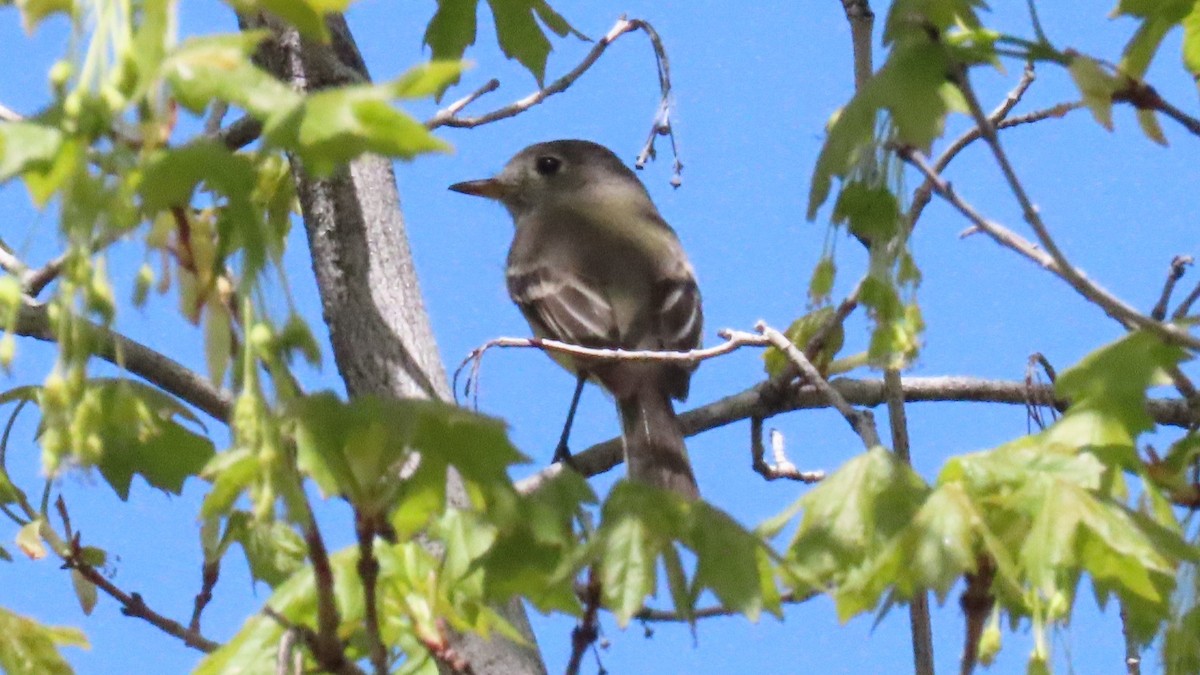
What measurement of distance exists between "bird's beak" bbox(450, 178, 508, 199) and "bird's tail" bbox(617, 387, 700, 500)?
2.71 metres

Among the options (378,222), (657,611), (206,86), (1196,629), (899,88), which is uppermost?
(378,222)

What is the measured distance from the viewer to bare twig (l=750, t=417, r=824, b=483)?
442 centimetres

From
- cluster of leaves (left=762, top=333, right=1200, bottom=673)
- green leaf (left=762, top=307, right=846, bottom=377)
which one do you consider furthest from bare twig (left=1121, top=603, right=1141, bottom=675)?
green leaf (left=762, top=307, right=846, bottom=377)

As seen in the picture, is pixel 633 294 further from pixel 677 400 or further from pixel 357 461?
pixel 357 461

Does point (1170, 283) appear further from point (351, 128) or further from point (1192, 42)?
point (351, 128)

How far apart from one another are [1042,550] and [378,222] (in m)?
2.23

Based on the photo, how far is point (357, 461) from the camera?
229 centimetres

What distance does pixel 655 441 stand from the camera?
544cm

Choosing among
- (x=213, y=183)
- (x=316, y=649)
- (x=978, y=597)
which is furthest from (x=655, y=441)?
(x=213, y=183)

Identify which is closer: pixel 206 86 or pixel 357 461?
pixel 206 86

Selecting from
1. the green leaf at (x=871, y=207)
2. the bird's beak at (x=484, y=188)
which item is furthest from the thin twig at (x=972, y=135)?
the bird's beak at (x=484, y=188)

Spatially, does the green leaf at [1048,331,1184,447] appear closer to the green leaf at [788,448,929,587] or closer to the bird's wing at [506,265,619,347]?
the green leaf at [788,448,929,587]

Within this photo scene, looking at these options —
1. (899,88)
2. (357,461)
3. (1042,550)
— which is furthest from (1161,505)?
(357,461)

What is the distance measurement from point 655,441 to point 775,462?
964 millimetres
